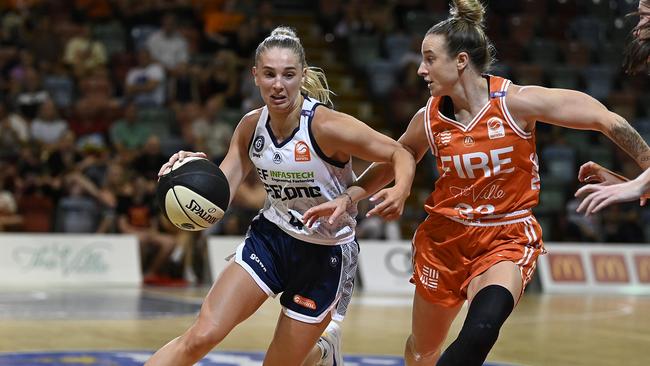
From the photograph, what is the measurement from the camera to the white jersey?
471 centimetres

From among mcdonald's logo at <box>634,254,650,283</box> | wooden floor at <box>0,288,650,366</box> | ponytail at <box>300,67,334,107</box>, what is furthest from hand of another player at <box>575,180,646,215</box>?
mcdonald's logo at <box>634,254,650,283</box>

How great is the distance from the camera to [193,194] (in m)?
4.55

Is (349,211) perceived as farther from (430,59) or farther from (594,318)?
(594,318)

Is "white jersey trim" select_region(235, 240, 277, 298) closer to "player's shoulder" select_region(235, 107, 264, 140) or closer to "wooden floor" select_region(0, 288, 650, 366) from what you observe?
"player's shoulder" select_region(235, 107, 264, 140)

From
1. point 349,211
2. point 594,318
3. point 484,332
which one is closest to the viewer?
point 484,332

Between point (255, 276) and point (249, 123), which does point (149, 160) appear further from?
point (255, 276)

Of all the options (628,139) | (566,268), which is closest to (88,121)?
(566,268)

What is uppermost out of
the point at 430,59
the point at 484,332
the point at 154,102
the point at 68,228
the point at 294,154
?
the point at 430,59

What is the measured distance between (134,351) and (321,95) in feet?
9.00

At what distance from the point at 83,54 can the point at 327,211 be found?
10823 millimetres

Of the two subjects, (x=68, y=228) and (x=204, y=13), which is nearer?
(x=68, y=228)

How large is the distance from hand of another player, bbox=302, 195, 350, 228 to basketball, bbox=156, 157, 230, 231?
401mm

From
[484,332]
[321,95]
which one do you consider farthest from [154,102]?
[484,332]

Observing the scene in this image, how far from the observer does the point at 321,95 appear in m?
5.14
